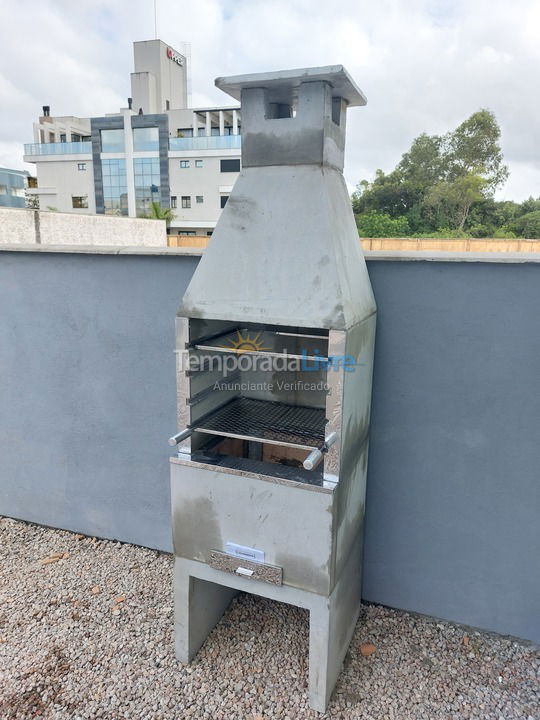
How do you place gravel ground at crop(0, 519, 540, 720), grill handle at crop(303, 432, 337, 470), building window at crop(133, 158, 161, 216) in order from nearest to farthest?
1. grill handle at crop(303, 432, 337, 470)
2. gravel ground at crop(0, 519, 540, 720)
3. building window at crop(133, 158, 161, 216)

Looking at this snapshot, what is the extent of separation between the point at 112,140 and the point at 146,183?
12.8ft

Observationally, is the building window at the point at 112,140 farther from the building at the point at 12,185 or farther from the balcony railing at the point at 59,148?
the building at the point at 12,185

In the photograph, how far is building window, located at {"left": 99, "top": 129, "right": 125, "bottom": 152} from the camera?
32.7m

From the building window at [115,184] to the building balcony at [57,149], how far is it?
1666 millimetres

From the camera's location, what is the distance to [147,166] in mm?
32531

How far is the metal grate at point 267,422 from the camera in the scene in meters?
2.79

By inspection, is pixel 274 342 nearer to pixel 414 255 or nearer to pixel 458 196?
pixel 414 255

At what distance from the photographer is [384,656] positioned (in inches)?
122

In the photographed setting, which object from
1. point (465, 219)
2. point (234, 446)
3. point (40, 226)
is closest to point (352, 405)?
point (234, 446)

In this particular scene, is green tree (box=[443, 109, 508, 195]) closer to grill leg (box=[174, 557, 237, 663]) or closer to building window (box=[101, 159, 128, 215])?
building window (box=[101, 159, 128, 215])

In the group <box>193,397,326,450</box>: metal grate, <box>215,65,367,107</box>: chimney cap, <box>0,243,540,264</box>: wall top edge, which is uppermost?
<box>215,65,367,107</box>: chimney cap

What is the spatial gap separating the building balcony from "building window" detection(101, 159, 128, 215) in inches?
65.6

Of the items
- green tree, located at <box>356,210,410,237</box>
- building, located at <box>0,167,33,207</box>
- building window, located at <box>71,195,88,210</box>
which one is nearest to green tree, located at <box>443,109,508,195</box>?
green tree, located at <box>356,210,410,237</box>

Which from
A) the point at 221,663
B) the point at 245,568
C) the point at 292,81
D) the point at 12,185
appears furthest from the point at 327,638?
the point at 12,185
